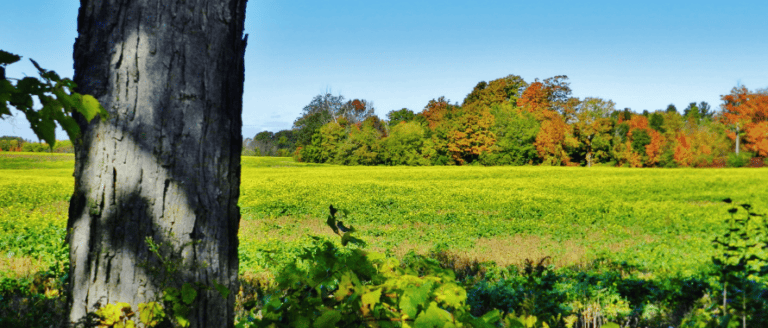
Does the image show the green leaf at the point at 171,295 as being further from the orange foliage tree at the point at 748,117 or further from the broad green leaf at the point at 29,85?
the orange foliage tree at the point at 748,117

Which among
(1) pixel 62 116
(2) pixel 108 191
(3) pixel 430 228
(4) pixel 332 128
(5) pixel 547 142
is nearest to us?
(1) pixel 62 116

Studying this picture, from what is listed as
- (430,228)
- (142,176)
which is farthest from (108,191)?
(430,228)

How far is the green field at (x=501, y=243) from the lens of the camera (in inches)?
167

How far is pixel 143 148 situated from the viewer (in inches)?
63.4

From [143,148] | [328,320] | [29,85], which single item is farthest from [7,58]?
[328,320]

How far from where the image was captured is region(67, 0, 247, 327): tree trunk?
1609mm

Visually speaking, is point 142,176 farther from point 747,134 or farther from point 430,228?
point 747,134

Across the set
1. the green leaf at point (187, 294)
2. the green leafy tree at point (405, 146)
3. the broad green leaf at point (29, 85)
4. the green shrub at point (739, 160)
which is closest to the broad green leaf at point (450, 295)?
the green leaf at point (187, 294)

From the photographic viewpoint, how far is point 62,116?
1226 millimetres

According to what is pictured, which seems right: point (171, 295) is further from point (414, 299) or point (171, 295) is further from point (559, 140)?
point (559, 140)

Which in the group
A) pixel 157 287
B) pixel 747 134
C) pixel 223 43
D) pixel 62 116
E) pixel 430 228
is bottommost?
pixel 430 228

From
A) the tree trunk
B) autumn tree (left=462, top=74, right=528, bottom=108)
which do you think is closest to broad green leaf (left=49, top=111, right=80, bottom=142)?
the tree trunk

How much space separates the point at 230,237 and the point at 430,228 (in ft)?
27.4

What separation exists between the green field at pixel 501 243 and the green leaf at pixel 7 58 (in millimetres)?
693
